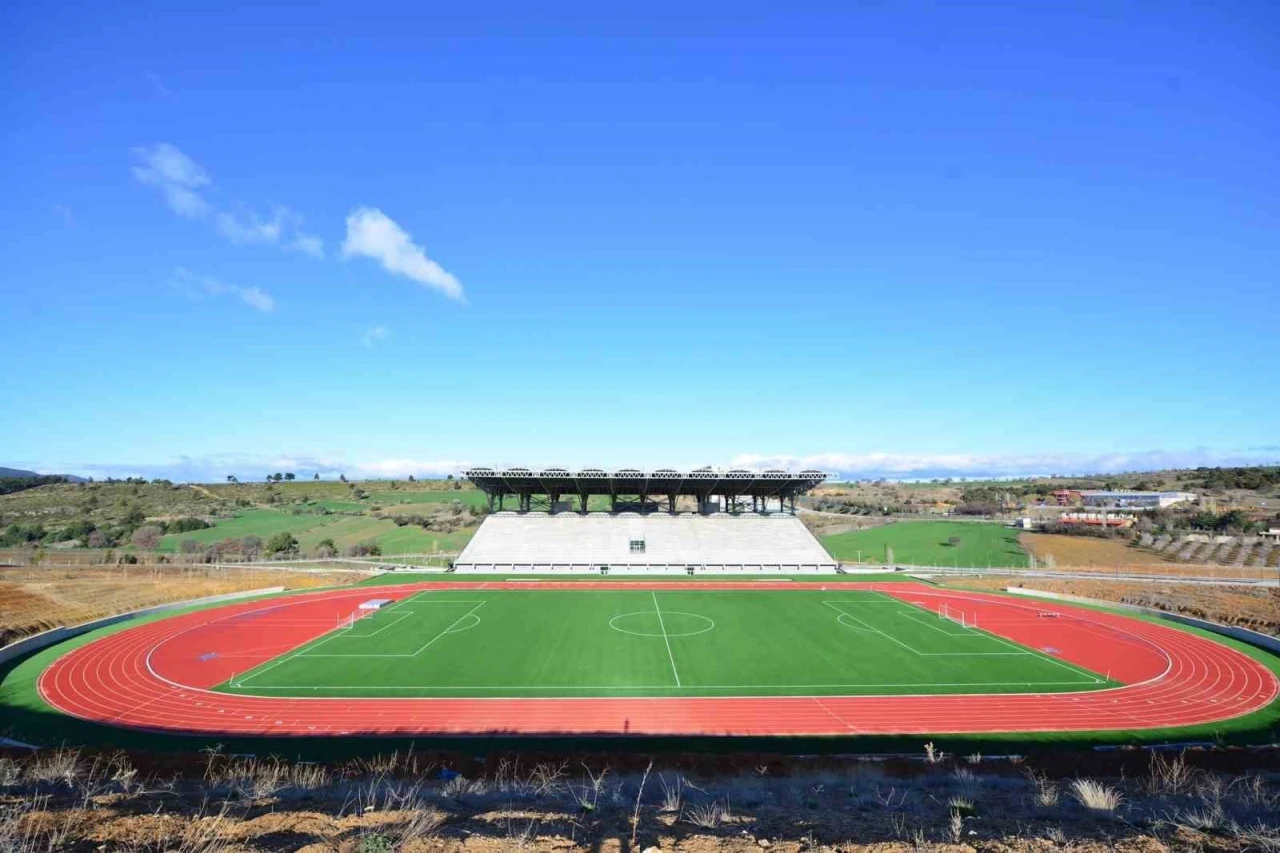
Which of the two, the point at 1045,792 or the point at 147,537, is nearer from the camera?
the point at 1045,792

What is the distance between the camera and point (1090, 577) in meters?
50.0

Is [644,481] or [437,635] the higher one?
[644,481]

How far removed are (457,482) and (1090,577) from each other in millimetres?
148668

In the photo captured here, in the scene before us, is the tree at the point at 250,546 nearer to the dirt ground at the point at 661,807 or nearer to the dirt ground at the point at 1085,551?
the dirt ground at the point at 661,807

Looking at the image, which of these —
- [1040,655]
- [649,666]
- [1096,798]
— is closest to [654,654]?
[649,666]

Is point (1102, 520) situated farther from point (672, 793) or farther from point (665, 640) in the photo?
point (672, 793)

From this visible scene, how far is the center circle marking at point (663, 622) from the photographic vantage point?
29.9m

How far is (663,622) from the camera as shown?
1278 inches

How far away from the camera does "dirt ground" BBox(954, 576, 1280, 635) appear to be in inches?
1289

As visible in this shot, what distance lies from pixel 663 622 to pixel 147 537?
71878mm

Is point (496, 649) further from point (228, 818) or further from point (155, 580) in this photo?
point (155, 580)

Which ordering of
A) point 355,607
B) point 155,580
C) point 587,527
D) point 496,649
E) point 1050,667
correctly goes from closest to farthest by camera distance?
point 1050,667, point 496,649, point 355,607, point 155,580, point 587,527

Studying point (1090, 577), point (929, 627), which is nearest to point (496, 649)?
point (929, 627)

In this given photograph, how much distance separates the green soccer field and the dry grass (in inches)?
570
